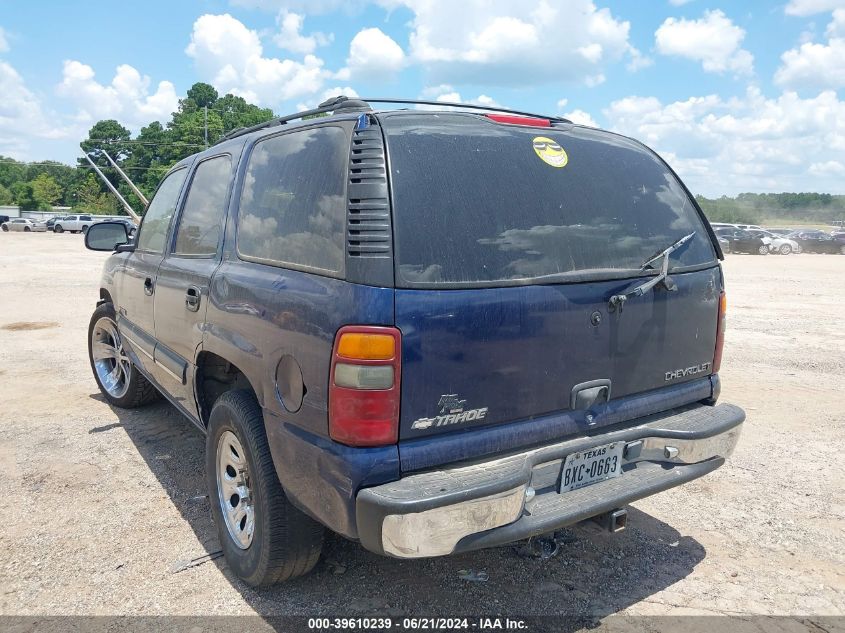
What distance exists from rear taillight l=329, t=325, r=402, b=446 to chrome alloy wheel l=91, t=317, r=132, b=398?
3.72 meters

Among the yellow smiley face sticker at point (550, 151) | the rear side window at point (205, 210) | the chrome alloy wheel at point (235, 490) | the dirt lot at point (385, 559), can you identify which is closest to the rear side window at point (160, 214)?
the rear side window at point (205, 210)

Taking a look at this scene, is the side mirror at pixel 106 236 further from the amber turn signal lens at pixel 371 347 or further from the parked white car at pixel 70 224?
the parked white car at pixel 70 224

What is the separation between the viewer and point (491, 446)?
2.44 m

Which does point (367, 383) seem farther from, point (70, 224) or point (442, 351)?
point (70, 224)

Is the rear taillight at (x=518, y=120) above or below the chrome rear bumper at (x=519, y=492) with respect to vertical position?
above

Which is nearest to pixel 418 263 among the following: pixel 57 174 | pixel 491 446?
pixel 491 446

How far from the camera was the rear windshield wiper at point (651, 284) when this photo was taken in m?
2.70

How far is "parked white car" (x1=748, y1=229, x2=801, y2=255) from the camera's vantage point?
35156mm

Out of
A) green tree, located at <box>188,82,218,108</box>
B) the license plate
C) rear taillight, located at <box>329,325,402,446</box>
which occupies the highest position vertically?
green tree, located at <box>188,82,218,108</box>

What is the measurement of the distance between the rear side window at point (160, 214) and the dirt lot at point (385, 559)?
145 cm

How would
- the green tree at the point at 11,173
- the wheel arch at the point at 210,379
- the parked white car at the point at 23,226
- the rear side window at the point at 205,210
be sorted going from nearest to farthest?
the wheel arch at the point at 210,379 < the rear side window at the point at 205,210 < the parked white car at the point at 23,226 < the green tree at the point at 11,173

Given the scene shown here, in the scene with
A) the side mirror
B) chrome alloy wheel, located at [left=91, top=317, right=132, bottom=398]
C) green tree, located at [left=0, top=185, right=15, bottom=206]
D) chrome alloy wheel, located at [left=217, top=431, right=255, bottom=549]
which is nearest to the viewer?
chrome alloy wheel, located at [left=217, top=431, right=255, bottom=549]

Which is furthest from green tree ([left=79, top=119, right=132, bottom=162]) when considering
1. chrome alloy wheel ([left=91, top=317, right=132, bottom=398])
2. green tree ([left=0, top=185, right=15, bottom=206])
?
chrome alloy wheel ([left=91, top=317, right=132, bottom=398])

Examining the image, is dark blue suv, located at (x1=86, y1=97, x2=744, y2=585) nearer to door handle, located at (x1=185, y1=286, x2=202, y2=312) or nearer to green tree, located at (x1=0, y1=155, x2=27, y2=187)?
door handle, located at (x1=185, y1=286, x2=202, y2=312)
